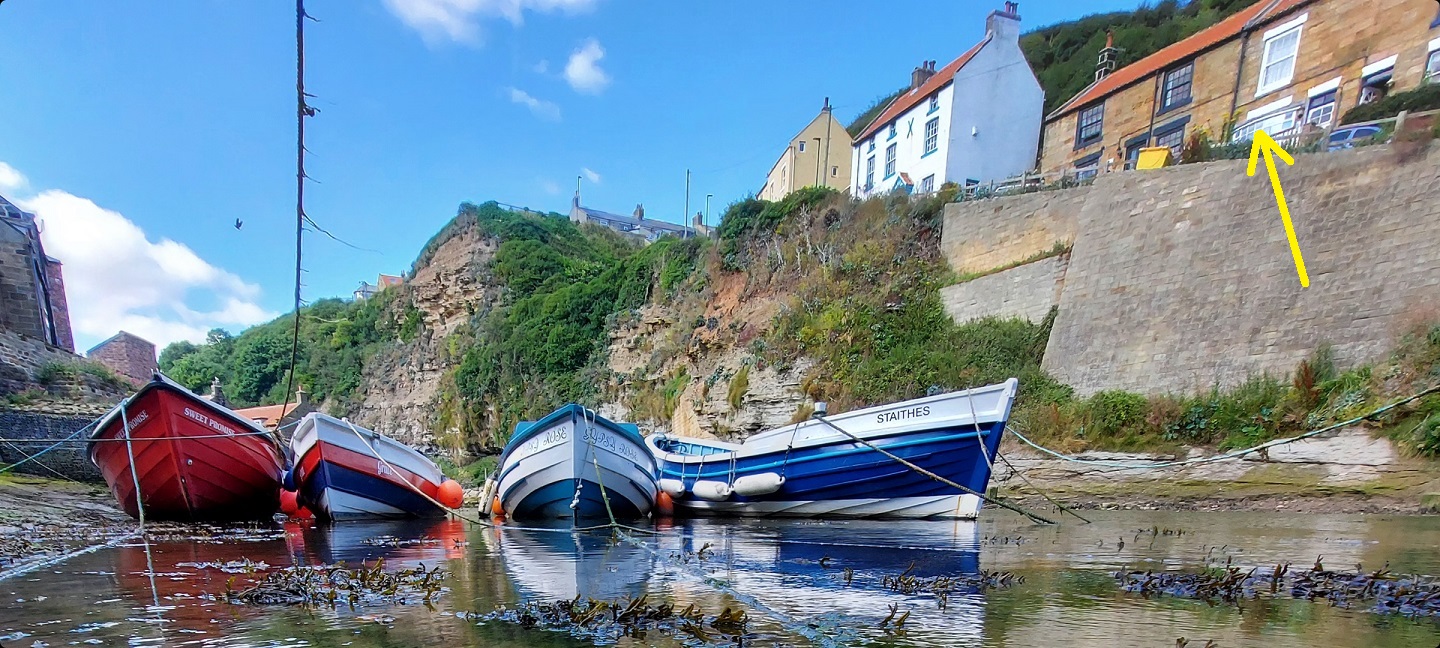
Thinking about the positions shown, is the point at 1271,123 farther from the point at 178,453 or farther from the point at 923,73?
the point at 178,453

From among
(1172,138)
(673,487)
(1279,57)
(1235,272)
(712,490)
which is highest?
(1279,57)

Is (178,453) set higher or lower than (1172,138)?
lower

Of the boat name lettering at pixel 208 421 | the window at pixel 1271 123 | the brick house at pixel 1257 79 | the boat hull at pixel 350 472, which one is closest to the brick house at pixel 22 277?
the boat name lettering at pixel 208 421

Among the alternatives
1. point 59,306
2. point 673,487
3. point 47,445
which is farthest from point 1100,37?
point 59,306

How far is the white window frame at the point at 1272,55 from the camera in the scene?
59.4 feet

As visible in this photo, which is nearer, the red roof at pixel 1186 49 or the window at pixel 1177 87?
the red roof at pixel 1186 49

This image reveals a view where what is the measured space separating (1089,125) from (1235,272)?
14.3 meters

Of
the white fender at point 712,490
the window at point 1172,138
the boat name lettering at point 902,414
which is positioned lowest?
the white fender at point 712,490

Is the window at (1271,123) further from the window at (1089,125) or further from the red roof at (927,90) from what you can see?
the red roof at (927,90)

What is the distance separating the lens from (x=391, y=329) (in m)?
38.1

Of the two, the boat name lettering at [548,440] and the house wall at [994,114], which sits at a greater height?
the house wall at [994,114]

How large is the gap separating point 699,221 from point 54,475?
43.2 metres

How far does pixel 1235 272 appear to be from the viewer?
12.8 meters

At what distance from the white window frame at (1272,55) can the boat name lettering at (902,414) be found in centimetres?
1969
